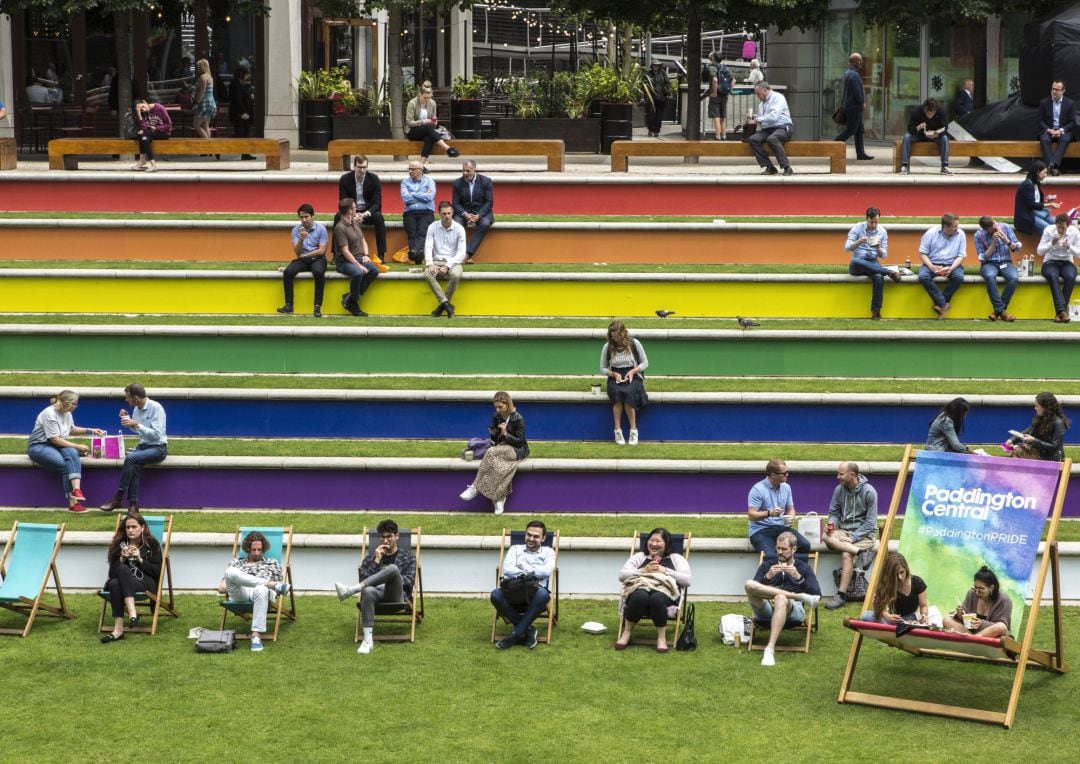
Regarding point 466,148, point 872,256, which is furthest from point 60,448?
point 466,148

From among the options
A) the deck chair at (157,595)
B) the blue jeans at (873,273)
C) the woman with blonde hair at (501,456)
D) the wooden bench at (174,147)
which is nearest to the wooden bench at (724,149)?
the blue jeans at (873,273)

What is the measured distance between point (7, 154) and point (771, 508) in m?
15.5

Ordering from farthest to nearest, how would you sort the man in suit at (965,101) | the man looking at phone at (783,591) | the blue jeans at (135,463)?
the man in suit at (965,101) < the blue jeans at (135,463) < the man looking at phone at (783,591)

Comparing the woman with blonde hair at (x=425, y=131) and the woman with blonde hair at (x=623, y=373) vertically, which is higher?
the woman with blonde hair at (x=425, y=131)

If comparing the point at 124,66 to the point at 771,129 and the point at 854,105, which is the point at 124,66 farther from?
the point at 854,105

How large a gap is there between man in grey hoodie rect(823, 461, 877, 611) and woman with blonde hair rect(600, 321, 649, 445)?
9.55ft

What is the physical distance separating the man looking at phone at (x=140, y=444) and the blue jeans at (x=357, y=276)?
180 inches

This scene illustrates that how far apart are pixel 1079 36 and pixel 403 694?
18.7 metres

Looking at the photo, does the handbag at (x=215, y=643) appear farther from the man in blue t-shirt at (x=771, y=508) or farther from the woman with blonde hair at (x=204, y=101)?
the woman with blonde hair at (x=204, y=101)

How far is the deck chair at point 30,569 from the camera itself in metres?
13.5

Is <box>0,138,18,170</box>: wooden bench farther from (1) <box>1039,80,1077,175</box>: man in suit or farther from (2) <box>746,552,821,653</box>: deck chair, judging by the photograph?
→ (2) <box>746,552,821,653</box>: deck chair

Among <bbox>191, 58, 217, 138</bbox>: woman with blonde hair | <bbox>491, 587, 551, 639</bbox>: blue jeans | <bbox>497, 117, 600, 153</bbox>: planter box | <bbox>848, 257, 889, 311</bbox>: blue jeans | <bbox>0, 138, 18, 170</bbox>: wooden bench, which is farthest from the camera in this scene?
<bbox>497, 117, 600, 153</bbox>: planter box

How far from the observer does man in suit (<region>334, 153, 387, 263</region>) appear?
2135 cm

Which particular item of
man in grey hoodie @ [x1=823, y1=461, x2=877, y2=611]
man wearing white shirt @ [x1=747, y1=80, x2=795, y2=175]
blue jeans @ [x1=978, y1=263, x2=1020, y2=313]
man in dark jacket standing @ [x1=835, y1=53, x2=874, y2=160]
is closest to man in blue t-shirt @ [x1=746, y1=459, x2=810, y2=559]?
man in grey hoodie @ [x1=823, y1=461, x2=877, y2=611]
